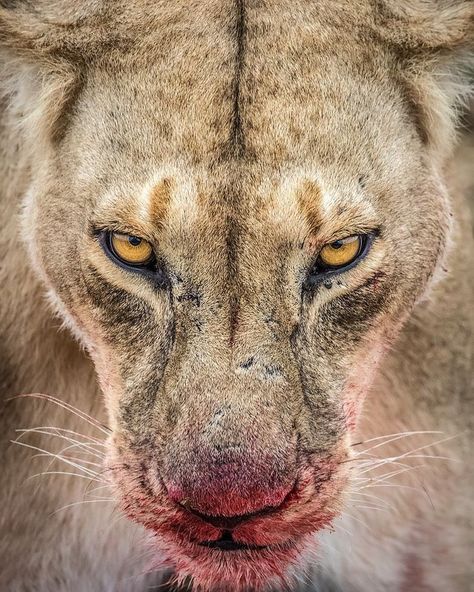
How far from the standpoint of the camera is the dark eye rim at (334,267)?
90.0 inches

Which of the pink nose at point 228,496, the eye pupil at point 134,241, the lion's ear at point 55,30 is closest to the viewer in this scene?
the pink nose at point 228,496

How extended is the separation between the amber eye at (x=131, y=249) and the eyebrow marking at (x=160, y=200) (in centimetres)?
8

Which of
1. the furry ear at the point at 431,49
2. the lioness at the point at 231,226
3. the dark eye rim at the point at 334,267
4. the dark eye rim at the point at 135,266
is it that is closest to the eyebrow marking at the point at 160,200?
the lioness at the point at 231,226

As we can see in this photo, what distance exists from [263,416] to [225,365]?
5.6 inches

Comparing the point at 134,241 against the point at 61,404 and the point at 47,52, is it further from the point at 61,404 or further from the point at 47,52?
the point at 61,404

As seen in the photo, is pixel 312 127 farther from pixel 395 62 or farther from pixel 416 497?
pixel 416 497

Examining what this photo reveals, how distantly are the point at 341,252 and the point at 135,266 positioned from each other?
1.49ft

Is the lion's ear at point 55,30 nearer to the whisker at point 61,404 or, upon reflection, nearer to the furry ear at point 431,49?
the furry ear at point 431,49

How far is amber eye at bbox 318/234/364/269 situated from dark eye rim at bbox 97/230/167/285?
347mm

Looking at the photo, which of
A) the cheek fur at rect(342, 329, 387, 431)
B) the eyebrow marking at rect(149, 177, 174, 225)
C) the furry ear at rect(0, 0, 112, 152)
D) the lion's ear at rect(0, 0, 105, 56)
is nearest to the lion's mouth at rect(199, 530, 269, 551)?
the cheek fur at rect(342, 329, 387, 431)

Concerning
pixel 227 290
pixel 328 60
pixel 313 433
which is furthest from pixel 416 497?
pixel 328 60

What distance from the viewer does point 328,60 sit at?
93.1 inches

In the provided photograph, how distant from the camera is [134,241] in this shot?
2.29 m

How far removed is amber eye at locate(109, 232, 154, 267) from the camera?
89.8 inches
